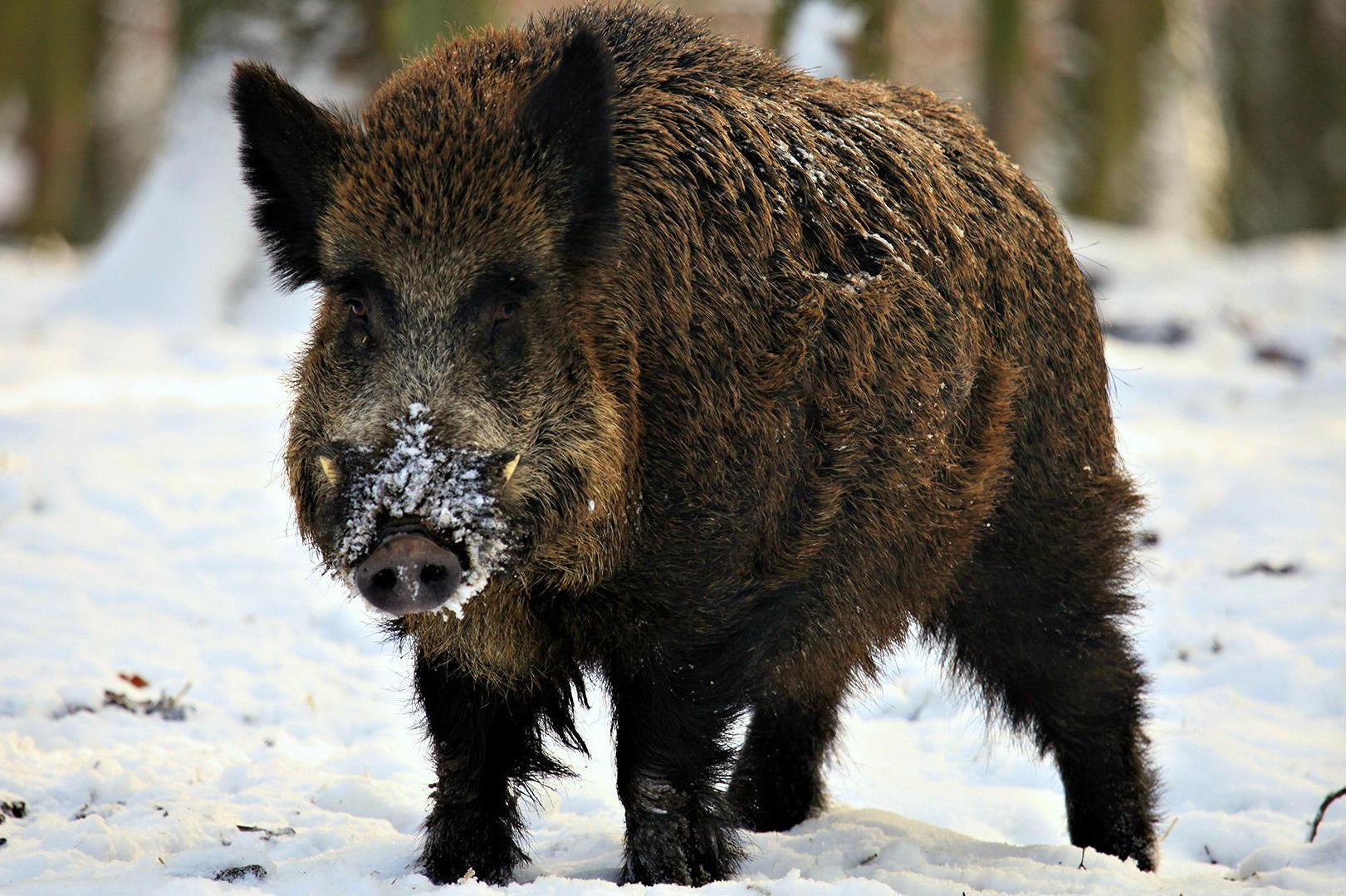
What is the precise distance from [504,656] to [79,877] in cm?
111

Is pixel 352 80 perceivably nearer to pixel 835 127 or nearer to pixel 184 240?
pixel 184 240

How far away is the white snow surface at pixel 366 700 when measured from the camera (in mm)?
4004

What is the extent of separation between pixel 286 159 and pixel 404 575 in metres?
1.21

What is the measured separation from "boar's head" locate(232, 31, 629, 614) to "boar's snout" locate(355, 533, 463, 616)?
13cm

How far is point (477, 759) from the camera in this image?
12.8ft

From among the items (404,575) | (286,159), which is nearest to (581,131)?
(286,159)

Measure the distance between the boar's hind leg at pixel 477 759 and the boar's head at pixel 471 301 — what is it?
46cm

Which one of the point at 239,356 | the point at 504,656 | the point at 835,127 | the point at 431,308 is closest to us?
the point at 431,308

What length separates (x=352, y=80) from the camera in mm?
11836

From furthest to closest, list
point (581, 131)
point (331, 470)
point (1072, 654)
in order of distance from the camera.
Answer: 1. point (1072, 654)
2. point (581, 131)
3. point (331, 470)

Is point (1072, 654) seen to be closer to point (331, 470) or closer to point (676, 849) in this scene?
point (676, 849)

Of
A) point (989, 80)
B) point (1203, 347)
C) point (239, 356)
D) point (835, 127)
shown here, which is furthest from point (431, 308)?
point (989, 80)

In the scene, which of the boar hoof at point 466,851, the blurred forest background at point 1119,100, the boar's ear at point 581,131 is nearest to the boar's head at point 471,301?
the boar's ear at point 581,131

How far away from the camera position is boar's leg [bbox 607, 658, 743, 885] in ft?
12.1
